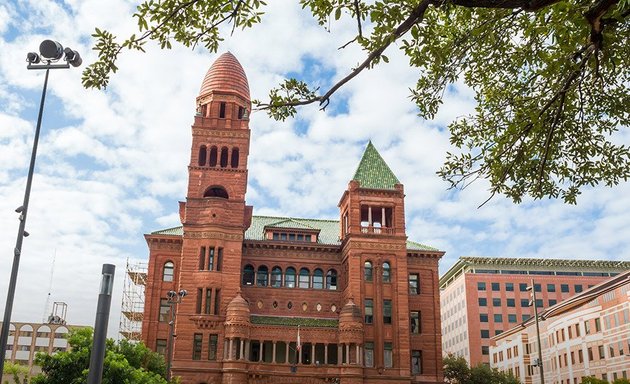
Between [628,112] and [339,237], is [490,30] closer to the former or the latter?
[628,112]

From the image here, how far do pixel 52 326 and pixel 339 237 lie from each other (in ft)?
240

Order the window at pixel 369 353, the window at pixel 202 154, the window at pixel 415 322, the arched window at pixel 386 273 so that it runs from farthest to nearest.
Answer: the window at pixel 415 322 < the window at pixel 202 154 < the arched window at pixel 386 273 < the window at pixel 369 353

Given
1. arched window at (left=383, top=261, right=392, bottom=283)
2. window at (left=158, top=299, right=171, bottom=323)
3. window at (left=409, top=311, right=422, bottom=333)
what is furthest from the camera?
window at (left=409, top=311, right=422, bottom=333)

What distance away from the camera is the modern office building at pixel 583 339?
57.0 meters

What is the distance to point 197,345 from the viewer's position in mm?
49469

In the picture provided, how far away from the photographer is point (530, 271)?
108500mm

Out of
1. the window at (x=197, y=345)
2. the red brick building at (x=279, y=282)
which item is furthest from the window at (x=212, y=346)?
the window at (x=197, y=345)

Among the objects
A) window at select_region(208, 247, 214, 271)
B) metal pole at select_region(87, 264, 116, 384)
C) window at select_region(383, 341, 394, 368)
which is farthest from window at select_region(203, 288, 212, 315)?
metal pole at select_region(87, 264, 116, 384)

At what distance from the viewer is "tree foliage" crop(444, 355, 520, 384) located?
223 feet

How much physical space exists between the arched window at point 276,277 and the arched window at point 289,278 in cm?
54

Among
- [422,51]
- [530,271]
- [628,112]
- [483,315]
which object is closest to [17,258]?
[422,51]

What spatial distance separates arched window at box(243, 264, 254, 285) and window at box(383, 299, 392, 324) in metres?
12.1

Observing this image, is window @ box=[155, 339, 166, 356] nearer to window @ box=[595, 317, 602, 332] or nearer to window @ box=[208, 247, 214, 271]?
window @ box=[208, 247, 214, 271]

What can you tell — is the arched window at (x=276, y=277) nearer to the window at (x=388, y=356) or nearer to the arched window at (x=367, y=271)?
the arched window at (x=367, y=271)
